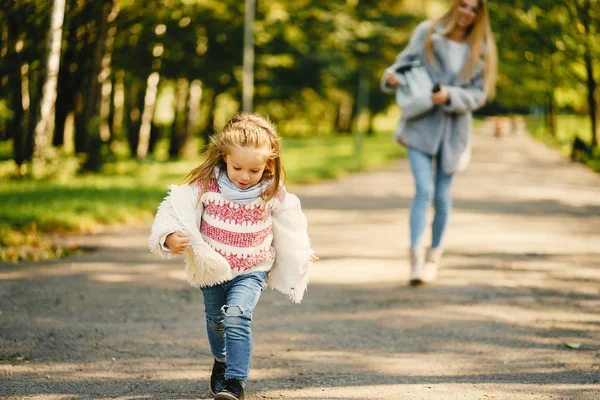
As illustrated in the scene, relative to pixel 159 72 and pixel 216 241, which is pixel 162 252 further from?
pixel 159 72

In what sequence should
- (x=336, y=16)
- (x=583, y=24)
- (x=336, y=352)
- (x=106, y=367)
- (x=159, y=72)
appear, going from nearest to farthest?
(x=106, y=367) < (x=336, y=352) < (x=583, y=24) < (x=159, y=72) < (x=336, y=16)

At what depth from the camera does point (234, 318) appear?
308cm

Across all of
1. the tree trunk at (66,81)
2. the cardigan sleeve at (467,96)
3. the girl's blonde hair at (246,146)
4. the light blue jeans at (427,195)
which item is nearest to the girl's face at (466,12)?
the cardigan sleeve at (467,96)

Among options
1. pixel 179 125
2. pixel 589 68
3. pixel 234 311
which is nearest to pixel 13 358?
pixel 234 311

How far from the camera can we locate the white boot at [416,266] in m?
5.66

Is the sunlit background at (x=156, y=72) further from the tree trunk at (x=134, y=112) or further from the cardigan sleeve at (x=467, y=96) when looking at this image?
the cardigan sleeve at (x=467, y=96)

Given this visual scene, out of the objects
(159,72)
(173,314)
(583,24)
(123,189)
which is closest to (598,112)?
(583,24)

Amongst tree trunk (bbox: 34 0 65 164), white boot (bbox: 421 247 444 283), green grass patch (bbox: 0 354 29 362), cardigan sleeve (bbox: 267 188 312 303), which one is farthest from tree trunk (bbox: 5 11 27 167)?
cardigan sleeve (bbox: 267 188 312 303)

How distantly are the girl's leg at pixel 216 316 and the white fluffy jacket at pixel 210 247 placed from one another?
9 cm

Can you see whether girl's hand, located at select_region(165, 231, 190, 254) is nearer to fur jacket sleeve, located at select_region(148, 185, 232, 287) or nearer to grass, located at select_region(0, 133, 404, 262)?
fur jacket sleeve, located at select_region(148, 185, 232, 287)

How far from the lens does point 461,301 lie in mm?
5230

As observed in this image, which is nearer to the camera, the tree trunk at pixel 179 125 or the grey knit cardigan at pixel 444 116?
the grey knit cardigan at pixel 444 116

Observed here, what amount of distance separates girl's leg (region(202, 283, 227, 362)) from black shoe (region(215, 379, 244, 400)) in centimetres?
28

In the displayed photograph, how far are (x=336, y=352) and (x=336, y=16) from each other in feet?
68.7
